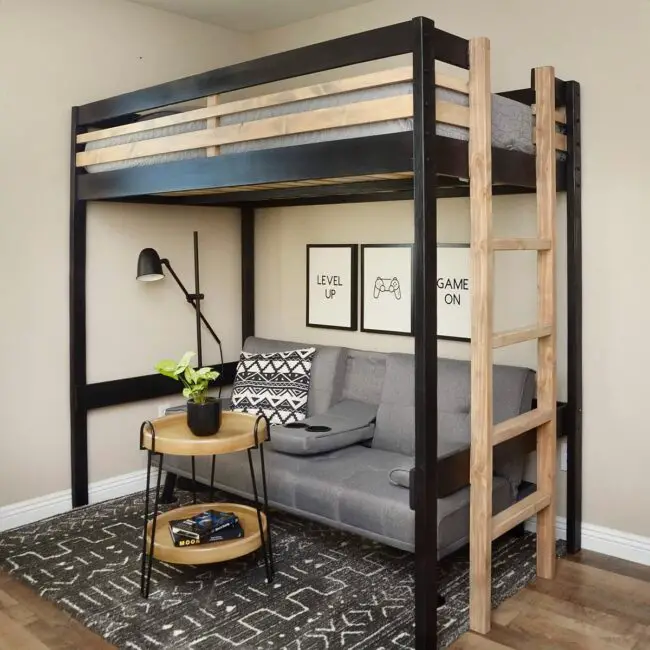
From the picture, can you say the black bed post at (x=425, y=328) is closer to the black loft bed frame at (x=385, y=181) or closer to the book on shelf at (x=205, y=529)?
the black loft bed frame at (x=385, y=181)

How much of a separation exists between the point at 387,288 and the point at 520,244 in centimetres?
124

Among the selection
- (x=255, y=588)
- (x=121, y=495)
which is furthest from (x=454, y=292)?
(x=121, y=495)

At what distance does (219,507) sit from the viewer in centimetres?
310

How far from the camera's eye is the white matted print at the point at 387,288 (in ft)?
12.0

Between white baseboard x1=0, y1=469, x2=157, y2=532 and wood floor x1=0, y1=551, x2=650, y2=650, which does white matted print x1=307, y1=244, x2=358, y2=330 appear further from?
wood floor x1=0, y1=551, x2=650, y2=650

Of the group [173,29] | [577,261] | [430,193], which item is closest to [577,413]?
[577,261]

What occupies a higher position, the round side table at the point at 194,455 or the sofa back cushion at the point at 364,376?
the sofa back cushion at the point at 364,376

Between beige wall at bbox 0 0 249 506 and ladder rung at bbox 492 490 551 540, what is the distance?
84.0 inches

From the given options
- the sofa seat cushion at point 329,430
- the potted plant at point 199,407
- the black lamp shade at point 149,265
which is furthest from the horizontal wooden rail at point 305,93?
the sofa seat cushion at point 329,430

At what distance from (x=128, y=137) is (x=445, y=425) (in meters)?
1.88

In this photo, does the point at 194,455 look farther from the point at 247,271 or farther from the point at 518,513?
the point at 247,271

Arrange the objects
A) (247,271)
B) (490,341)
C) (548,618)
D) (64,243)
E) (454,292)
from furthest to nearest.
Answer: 1. (247,271)
2. (64,243)
3. (454,292)
4. (548,618)
5. (490,341)

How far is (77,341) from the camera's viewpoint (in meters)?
3.60

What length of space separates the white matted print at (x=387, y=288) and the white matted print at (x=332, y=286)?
0.07 meters
